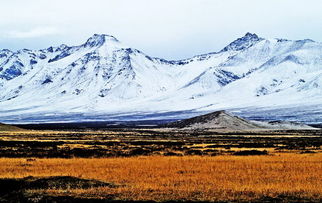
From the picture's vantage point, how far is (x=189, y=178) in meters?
26.7

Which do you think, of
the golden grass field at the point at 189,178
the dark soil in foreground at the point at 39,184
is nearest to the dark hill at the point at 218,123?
the golden grass field at the point at 189,178

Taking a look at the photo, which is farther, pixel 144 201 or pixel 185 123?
pixel 185 123

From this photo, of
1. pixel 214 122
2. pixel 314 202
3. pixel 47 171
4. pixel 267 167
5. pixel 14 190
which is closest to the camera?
pixel 314 202

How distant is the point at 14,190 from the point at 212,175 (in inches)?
393

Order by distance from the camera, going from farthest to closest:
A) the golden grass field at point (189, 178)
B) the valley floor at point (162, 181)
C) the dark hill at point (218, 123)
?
the dark hill at point (218, 123) → the golden grass field at point (189, 178) → the valley floor at point (162, 181)

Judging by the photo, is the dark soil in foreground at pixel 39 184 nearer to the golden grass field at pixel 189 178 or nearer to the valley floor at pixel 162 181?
the valley floor at pixel 162 181

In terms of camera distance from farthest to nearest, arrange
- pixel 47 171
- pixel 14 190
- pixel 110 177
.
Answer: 1. pixel 47 171
2. pixel 110 177
3. pixel 14 190

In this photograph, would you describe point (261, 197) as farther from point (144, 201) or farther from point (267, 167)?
point (267, 167)

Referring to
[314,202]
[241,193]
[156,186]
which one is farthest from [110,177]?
[314,202]

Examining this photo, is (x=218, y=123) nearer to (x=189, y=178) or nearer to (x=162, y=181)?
(x=189, y=178)

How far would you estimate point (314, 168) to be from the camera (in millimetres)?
32094

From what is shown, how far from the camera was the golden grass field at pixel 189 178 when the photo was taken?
20453 mm

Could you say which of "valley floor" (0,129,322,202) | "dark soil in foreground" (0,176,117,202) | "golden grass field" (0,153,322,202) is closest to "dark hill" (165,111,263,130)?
"golden grass field" (0,153,322,202)

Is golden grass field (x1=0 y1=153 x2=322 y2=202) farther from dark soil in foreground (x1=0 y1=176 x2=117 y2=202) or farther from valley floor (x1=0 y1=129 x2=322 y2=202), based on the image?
dark soil in foreground (x1=0 y1=176 x2=117 y2=202)
